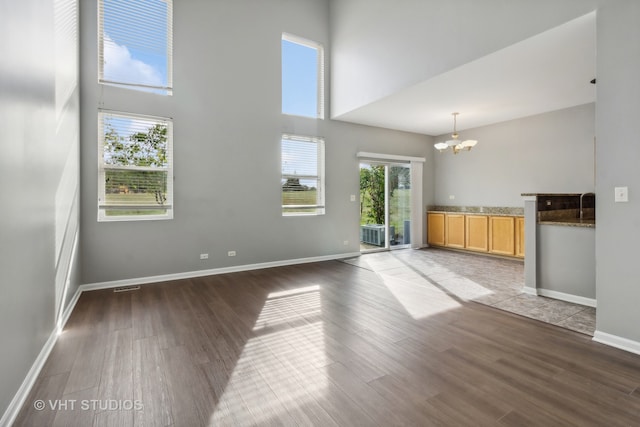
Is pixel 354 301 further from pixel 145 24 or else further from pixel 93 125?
pixel 145 24

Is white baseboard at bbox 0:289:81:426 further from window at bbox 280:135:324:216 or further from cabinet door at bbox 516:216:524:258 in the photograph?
cabinet door at bbox 516:216:524:258

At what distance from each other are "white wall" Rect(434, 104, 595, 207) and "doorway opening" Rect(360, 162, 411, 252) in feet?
3.89

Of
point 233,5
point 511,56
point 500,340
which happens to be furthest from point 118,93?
point 500,340

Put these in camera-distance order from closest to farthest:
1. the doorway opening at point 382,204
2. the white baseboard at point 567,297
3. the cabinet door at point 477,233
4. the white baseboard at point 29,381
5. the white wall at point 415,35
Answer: the white baseboard at point 29,381 < the white wall at point 415,35 < the white baseboard at point 567,297 < the cabinet door at point 477,233 < the doorway opening at point 382,204

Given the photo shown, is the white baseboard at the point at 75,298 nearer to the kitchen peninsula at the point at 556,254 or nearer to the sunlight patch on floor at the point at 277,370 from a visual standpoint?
the sunlight patch on floor at the point at 277,370

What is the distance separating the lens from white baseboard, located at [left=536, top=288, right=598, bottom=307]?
3.42m

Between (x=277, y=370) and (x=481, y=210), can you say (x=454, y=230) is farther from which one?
(x=277, y=370)

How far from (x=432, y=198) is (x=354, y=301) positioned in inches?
201

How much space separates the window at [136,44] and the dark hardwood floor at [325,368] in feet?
10.0

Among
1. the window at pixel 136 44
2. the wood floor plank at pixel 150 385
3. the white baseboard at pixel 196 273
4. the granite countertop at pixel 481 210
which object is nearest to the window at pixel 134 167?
the window at pixel 136 44

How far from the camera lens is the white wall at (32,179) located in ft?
5.57

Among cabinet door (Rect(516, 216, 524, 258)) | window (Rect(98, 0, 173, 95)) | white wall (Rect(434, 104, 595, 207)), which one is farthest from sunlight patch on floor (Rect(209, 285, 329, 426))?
white wall (Rect(434, 104, 595, 207))

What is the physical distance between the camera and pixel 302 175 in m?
5.86
